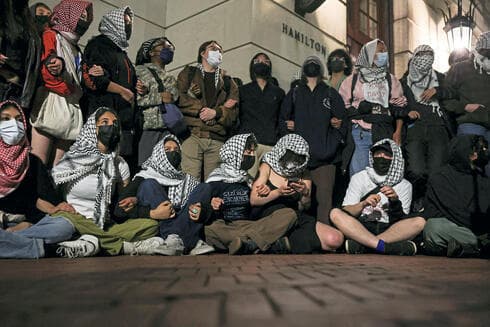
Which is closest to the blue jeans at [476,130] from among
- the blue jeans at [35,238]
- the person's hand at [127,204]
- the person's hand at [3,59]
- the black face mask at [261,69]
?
the black face mask at [261,69]

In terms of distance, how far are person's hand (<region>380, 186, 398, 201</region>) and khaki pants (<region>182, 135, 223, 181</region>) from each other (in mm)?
1500

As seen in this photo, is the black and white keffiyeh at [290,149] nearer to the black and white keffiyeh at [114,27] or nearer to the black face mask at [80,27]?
the black and white keffiyeh at [114,27]

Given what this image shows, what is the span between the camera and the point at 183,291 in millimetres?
825

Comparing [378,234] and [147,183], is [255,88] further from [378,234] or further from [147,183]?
[378,234]

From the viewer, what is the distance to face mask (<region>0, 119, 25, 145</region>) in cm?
305

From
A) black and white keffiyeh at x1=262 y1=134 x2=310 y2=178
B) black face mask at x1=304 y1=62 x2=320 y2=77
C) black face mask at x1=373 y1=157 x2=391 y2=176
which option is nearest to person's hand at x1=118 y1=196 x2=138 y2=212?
black and white keffiyeh at x1=262 y1=134 x2=310 y2=178

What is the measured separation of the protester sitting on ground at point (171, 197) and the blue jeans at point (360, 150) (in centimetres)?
144

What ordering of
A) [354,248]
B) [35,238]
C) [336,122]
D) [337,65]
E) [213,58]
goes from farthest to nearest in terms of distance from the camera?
[337,65]
[213,58]
[336,122]
[354,248]
[35,238]

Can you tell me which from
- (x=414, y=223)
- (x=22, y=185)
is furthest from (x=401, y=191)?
(x=22, y=185)

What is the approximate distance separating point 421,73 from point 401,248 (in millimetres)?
2177

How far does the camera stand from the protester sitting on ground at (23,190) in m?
2.82

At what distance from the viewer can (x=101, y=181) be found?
3373 millimetres

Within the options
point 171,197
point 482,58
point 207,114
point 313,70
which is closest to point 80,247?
point 171,197

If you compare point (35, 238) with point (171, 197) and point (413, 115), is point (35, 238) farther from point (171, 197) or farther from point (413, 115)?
point (413, 115)
